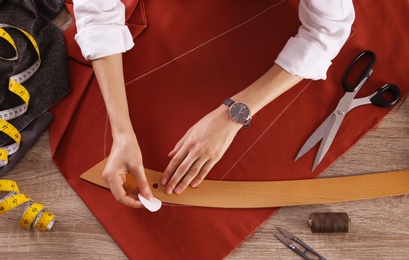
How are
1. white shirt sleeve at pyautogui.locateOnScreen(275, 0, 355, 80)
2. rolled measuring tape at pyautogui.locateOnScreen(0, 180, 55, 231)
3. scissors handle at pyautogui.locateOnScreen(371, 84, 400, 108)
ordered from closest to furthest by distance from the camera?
white shirt sleeve at pyautogui.locateOnScreen(275, 0, 355, 80), rolled measuring tape at pyautogui.locateOnScreen(0, 180, 55, 231), scissors handle at pyautogui.locateOnScreen(371, 84, 400, 108)

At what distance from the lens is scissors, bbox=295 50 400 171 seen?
130 cm

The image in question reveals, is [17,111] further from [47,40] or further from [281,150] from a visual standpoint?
[281,150]

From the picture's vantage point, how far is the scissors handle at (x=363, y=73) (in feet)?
4.32

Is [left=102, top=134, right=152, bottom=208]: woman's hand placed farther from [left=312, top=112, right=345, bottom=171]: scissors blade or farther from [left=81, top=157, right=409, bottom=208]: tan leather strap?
[left=312, top=112, right=345, bottom=171]: scissors blade

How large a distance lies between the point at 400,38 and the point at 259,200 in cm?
58

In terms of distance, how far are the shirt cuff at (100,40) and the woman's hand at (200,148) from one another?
Result: 26 cm

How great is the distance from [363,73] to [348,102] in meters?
0.09

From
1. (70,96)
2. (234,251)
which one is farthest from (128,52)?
(234,251)

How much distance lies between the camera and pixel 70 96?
133 centimetres

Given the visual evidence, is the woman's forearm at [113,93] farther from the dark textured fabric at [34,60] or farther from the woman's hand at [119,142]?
the dark textured fabric at [34,60]

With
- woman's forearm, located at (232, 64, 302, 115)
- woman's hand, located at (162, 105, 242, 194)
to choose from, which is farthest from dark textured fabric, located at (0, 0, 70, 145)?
woman's forearm, located at (232, 64, 302, 115)

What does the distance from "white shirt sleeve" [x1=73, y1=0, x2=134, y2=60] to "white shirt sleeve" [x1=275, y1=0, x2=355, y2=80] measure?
375mm

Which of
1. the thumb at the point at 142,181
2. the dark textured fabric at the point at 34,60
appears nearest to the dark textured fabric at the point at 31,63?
the dark textured fabric at the point at 34,60

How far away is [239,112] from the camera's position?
47.5 inches
